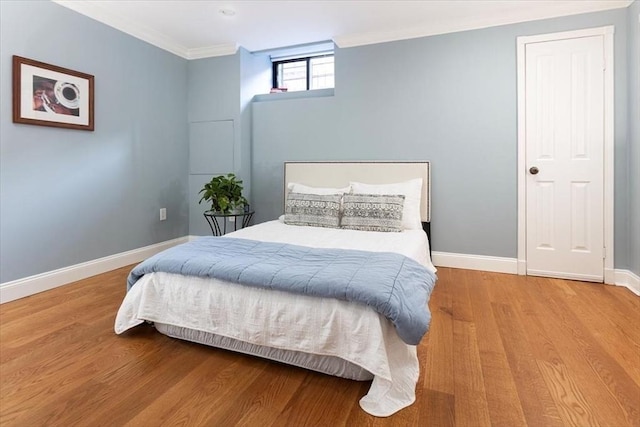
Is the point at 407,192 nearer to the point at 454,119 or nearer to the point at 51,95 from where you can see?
→ the point at 454,119

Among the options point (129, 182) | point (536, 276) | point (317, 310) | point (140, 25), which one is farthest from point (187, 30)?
point (536, 276)

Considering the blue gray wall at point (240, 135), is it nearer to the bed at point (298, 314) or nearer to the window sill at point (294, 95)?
the window sill at point (294, 95)

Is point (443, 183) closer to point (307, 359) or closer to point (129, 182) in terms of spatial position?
point (307, 359)

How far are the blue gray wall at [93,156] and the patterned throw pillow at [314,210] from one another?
Answer: 1676 millimetres

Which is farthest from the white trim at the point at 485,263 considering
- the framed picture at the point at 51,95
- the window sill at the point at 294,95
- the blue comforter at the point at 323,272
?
the framed picture at the point at 51,95

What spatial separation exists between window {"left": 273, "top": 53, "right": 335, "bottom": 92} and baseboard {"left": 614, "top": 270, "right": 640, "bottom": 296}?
132 inches

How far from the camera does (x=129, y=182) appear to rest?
359cm

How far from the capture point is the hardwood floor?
137 cm

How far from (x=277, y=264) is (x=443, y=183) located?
2249 mm

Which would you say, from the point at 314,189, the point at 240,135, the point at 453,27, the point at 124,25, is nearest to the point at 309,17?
the point at 453,27

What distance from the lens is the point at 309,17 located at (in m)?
3.28

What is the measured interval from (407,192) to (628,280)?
1.92 m

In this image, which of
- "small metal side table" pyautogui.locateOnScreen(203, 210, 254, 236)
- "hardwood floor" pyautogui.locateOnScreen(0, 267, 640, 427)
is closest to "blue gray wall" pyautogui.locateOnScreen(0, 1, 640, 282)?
"small metal side table" pyautogui.locateOnScreen(203, 210, 254, 236)

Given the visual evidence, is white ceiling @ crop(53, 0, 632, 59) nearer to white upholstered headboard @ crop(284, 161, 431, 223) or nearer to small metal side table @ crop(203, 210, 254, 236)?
white upholstered headboard @ crop(284, 161, 431, 223)
